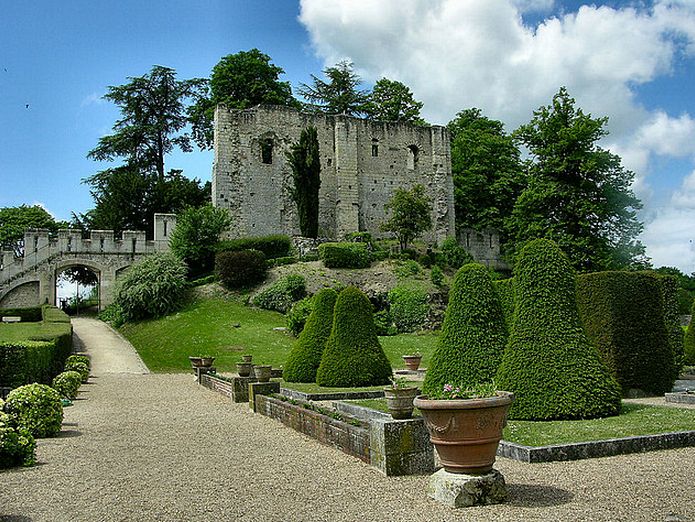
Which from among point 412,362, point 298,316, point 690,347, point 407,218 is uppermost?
point 407,218

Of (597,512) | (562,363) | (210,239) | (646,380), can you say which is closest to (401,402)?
(597,512)

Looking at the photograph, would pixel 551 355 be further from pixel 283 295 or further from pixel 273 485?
pixel 283 295

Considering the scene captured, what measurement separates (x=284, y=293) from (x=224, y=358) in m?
8.14

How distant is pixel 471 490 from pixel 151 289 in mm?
25179

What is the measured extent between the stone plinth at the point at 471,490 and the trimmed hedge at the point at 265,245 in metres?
27.7

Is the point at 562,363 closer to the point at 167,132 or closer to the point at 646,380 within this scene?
the point at 646,380

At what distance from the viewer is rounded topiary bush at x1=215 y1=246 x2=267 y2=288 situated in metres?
29.7

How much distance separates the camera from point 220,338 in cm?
2353

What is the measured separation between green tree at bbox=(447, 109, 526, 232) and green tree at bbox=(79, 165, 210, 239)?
19.5 m

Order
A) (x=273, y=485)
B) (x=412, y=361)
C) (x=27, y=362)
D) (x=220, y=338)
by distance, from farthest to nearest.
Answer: (x=220, y=338)
(x=412, y=361)
(x=27, y=362)
(x=273, y=485)

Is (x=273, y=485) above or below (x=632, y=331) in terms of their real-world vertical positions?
below

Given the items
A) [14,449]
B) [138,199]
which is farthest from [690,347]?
[138,199]

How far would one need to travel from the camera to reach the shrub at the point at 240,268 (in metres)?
29.7

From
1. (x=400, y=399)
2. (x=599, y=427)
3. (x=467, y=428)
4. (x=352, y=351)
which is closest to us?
(x=467, y=428)
